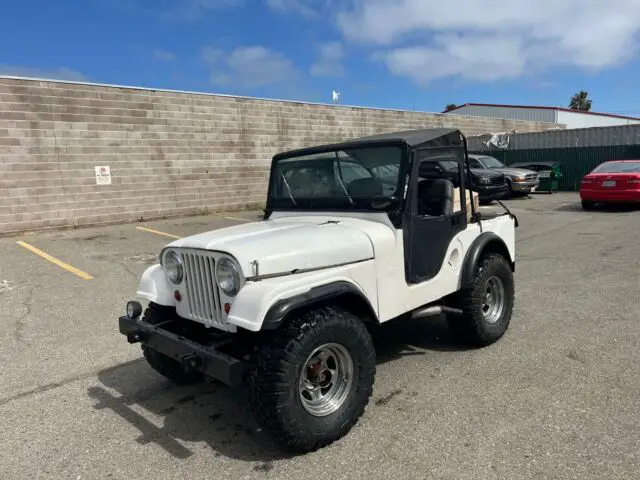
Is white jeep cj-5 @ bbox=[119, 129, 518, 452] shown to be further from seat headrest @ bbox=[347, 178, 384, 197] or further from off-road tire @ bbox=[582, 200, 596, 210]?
off-road tire @ bbox=[582, 200, 596, 210]

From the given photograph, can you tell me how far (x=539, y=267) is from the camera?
7.64 m

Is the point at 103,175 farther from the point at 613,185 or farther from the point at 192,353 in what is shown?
the point at 613,185

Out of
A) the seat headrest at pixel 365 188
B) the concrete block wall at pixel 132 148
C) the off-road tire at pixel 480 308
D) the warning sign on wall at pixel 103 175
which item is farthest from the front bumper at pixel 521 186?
the seat headrest at pixel 365 188

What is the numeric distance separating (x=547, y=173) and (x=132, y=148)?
635 inches

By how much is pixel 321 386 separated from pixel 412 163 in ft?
5.67

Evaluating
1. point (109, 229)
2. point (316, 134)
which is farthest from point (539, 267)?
point (316, 134)

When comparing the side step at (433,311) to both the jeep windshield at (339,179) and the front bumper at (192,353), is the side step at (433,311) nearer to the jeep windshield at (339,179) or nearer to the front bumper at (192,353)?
the jeep windshield at (339,179)

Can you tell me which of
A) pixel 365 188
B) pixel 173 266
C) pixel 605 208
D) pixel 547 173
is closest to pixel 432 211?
pixel 365 188

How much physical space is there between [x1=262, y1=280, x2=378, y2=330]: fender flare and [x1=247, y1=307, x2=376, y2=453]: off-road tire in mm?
Answer: 105

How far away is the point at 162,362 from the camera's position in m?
3.78

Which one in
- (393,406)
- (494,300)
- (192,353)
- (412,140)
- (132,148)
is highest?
(132,148)

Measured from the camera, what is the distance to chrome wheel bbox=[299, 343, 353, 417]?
3.02 m

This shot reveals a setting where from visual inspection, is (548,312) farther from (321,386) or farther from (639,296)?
(321,386)

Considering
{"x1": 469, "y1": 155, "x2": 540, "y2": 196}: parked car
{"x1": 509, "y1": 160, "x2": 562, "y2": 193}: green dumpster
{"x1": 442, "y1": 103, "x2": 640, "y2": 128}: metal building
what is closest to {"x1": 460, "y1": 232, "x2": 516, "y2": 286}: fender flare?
{"x1": 469, "y1": 155, "x2": 540, "y2": 196}: parked car
